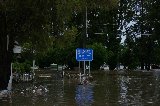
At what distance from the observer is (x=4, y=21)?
89.7ft

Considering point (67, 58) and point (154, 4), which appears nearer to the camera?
point (67, 58)

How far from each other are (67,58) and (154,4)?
86.3 ft

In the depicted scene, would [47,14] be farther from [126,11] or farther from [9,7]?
Answer: [126,11]

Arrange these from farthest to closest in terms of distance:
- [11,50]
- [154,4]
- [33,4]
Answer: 1. [154,4]
2. [11,50]
3. [33,4]

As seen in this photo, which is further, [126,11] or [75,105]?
[126,11]

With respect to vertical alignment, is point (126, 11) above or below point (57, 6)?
above

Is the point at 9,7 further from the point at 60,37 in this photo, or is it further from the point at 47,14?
the point at 60,37

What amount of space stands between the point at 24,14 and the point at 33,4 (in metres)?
1.46

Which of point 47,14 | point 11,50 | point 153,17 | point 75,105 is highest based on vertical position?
point 153,17

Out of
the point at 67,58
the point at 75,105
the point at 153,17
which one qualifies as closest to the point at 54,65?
the point at 67,58

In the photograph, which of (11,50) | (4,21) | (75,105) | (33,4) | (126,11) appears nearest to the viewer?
(75,105)

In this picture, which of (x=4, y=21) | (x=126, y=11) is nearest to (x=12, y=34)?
(x=4, y=21)

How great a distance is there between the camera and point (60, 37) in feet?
97.7

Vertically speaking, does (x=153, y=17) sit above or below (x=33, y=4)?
above
